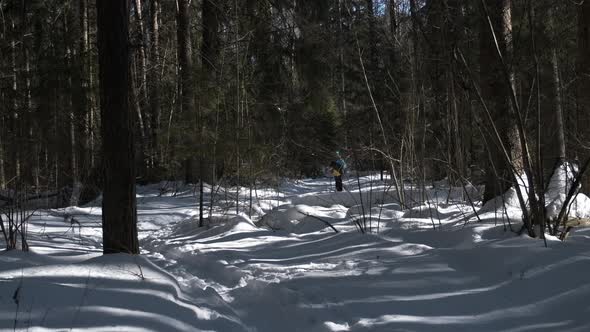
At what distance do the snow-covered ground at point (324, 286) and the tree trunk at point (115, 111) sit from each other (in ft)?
2.19

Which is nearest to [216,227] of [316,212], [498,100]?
[316,212]

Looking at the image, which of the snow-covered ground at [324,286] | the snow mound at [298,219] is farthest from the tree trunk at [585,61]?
the snow mound at [298,219]

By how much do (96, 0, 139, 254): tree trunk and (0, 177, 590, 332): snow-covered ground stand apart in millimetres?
666

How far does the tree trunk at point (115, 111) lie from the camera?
4.52 metres

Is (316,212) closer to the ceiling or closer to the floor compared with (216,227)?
closer to the ceiling

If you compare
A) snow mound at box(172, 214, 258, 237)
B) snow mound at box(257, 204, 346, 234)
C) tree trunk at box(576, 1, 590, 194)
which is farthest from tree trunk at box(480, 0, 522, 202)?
snow mound at box(172, 214, 258, 237)

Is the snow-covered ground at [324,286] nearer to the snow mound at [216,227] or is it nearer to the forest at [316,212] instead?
the forest at [316,212]

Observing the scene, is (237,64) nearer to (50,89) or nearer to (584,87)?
(584,87)

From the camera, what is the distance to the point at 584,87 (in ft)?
23.9

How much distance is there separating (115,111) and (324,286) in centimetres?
253

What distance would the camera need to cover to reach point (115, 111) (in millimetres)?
4516

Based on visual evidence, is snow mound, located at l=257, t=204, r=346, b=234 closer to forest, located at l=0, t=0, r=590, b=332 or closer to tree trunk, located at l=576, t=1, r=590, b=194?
forest, located at l=0, t=0, r=590, b=332

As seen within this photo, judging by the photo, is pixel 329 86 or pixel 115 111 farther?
pixel 329 86

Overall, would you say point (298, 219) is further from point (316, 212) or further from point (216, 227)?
point (216, 227)
